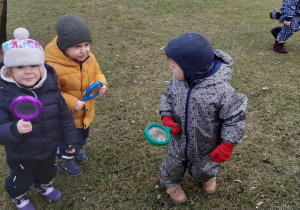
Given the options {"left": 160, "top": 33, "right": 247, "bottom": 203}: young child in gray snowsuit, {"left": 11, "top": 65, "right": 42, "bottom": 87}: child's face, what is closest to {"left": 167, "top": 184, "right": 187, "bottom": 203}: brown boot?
{"left": 160, "top": 33, "right": 247, "bottom": 203}: young child in gray snowsuit

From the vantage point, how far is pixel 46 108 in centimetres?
223

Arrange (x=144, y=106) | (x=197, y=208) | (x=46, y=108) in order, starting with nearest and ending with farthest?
(x=46, y=108) < (x=197, y=208) < (x=144, y=106)

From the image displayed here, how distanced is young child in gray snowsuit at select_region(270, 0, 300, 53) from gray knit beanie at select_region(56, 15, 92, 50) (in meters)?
4.27

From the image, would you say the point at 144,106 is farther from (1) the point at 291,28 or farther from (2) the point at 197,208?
(1) the point at 291,28

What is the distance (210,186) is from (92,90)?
1.38 metres

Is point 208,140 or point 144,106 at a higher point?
point 208,140

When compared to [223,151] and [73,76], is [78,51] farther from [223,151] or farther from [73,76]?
[223,151]

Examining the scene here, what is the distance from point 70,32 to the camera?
2436 millimetres

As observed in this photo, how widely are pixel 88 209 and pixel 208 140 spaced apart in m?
1.29

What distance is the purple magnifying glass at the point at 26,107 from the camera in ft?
6.30

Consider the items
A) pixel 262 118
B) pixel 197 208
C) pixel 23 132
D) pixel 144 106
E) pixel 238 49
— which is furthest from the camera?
pixel 238 49

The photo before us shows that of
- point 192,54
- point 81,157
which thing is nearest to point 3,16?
point 81,157

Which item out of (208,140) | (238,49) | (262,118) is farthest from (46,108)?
(238,49)

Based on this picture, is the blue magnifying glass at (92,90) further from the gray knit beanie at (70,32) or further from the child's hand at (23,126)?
the child's hand at (23,126)
